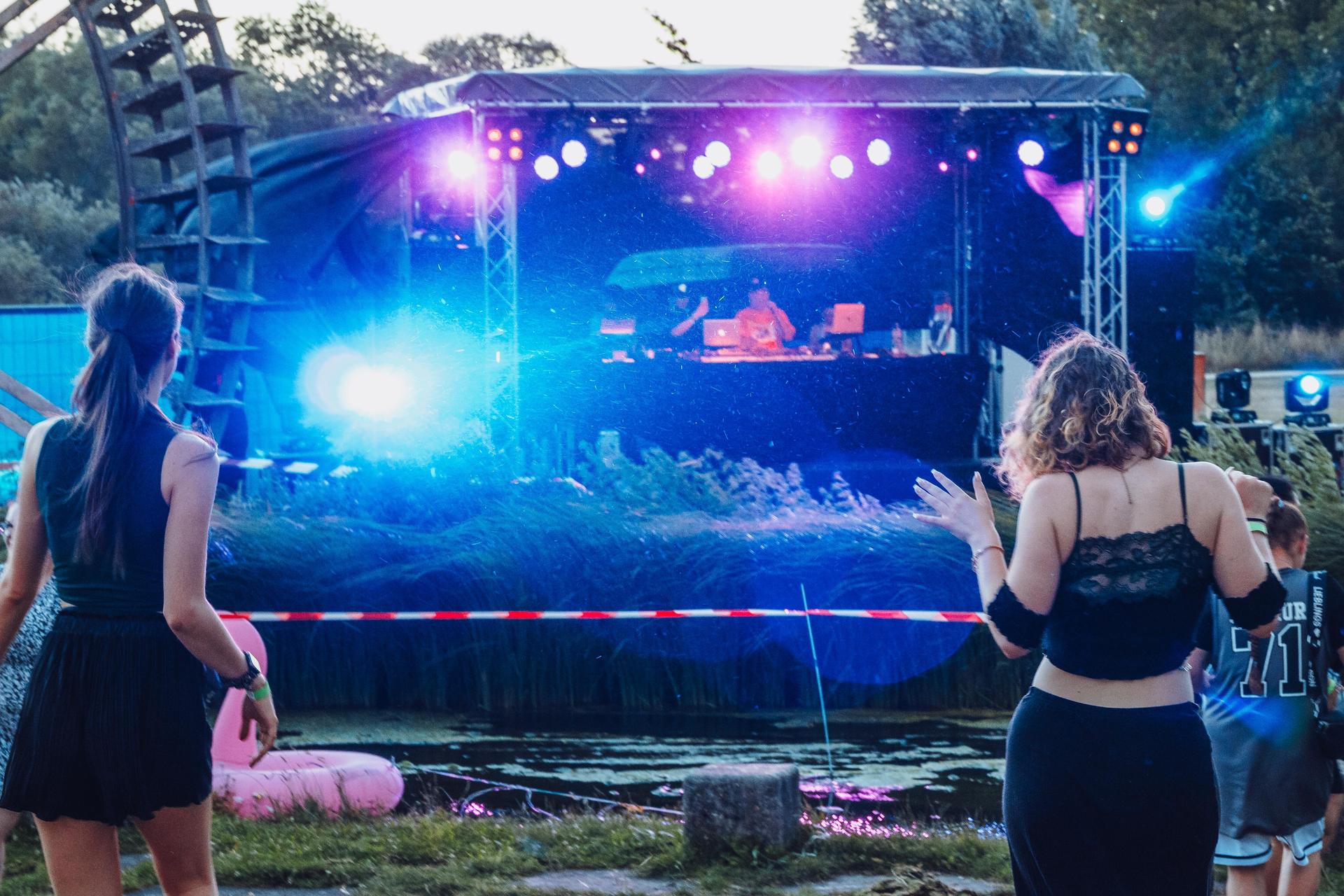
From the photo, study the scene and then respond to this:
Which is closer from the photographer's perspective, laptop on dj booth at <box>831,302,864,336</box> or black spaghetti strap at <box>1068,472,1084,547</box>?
black spaghetti strap at <box>1068,472,1084,547</box>

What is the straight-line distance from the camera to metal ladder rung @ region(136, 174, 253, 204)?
12.8 meters

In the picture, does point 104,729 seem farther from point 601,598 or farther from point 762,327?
point 762,327

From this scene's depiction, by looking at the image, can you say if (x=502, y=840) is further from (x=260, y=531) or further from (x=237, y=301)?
(x=237, y=301)

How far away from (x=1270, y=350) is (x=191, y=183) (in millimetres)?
24817

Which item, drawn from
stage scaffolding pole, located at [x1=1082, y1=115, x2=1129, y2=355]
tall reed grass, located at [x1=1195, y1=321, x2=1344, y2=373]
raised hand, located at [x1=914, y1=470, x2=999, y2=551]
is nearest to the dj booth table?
stage scaffolding pole, located at [x1=1082, y1=115, x2=1129, y2=355]

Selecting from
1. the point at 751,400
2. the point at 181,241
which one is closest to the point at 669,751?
the point at 751,400

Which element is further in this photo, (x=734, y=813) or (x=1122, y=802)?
(x=734, y=813)

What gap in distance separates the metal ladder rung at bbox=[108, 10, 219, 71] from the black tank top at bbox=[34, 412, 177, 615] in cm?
1086

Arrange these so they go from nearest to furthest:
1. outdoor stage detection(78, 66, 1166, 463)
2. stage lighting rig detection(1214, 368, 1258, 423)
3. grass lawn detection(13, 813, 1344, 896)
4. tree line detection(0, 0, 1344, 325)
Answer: grass lawn detection(13, 813, 1344, 896) → outdoor stage detection(78, 66, 1166, 463) → stage lighting rig detection(1214, 368, 1258, 423) → tree line detection(0, 0, 1344, 325)

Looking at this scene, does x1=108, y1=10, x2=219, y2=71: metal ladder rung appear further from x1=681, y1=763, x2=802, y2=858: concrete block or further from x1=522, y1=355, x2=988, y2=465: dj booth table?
x1=681, y1=763, x2=802, y2=858: concrete block

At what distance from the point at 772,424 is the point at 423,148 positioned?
171 inches

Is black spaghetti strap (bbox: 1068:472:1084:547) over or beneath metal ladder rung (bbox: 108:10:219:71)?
beneath

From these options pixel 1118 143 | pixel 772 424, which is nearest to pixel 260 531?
pixel 772 424

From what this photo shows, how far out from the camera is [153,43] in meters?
13.1
